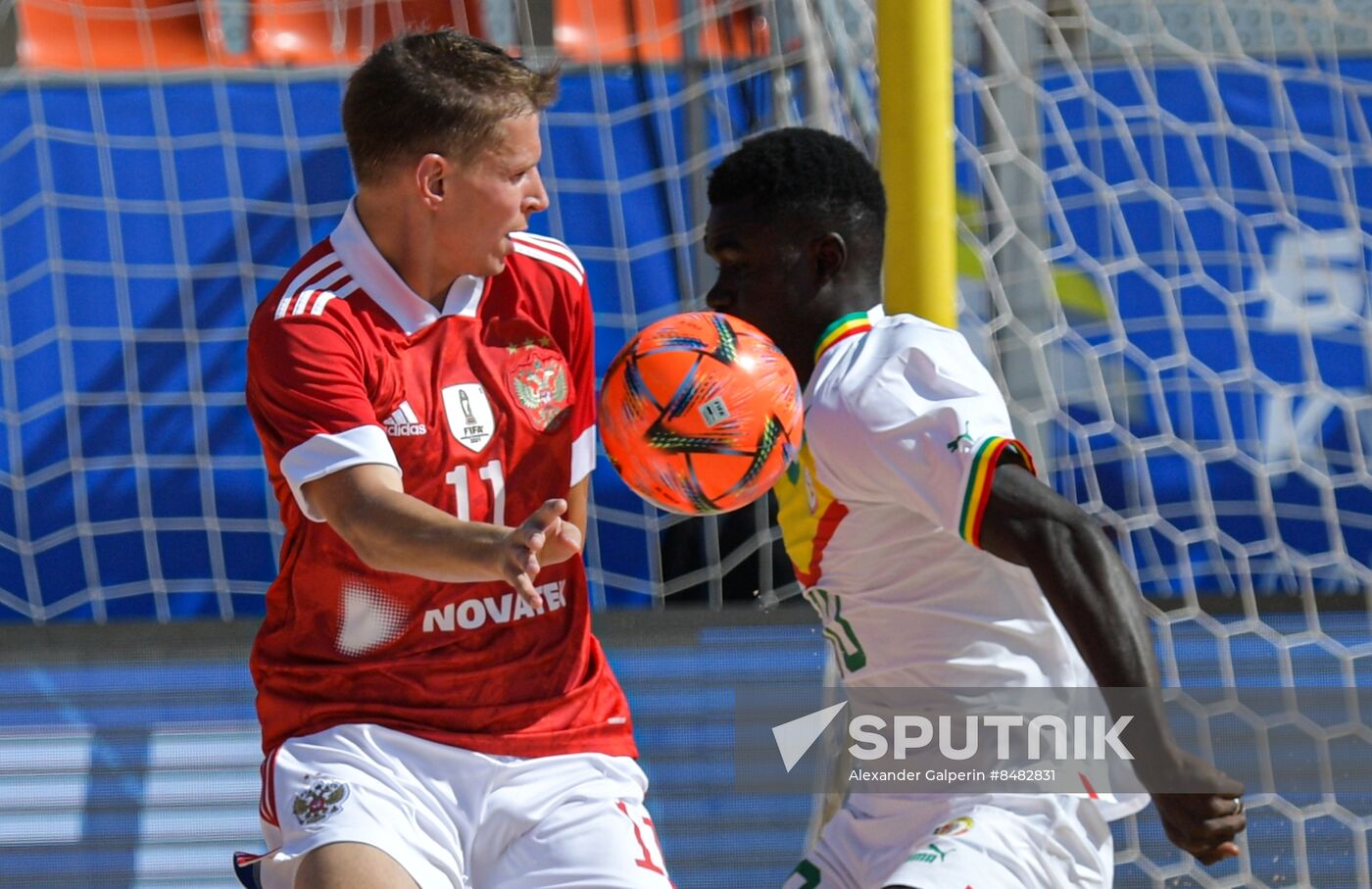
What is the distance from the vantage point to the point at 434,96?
7.86ft

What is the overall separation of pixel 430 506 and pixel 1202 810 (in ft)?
3.94

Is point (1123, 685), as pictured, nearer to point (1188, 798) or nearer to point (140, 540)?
point (1188, 798)

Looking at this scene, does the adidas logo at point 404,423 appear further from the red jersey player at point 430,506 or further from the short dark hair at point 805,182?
the short dark hair at point 805,182

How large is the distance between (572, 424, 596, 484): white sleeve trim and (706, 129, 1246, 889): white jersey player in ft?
1.25

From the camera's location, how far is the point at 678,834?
3.94 m

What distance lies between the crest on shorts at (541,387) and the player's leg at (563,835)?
0.54 metres

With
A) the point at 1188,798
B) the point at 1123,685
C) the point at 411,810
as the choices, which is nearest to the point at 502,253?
the point at 411,810

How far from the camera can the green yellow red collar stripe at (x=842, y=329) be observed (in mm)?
2844

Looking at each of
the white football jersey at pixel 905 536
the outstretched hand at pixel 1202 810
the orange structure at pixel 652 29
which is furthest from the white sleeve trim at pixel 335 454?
the orange structure at pixel 652 29

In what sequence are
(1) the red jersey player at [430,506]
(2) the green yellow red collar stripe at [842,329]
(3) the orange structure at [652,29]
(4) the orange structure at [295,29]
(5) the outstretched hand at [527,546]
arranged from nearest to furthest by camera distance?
(5) the outstretched hand at [527,546] → (1) the red jersey player at [430,506] → (2) the green yellow red collar stripe at [842,329] → (3) the orange structure at [652,29] → (4) the orange structure at [295,29]

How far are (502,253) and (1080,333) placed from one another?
9.40ft

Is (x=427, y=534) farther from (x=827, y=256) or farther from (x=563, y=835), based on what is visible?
(x=827, y=256)

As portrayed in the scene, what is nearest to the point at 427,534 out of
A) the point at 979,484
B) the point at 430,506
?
the point at 430,506

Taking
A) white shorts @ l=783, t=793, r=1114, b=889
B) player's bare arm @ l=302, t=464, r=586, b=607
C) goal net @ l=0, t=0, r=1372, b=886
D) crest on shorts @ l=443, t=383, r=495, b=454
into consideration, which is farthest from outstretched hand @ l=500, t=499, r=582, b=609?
goal net @ l=0, t=0, r=1372, b=886
